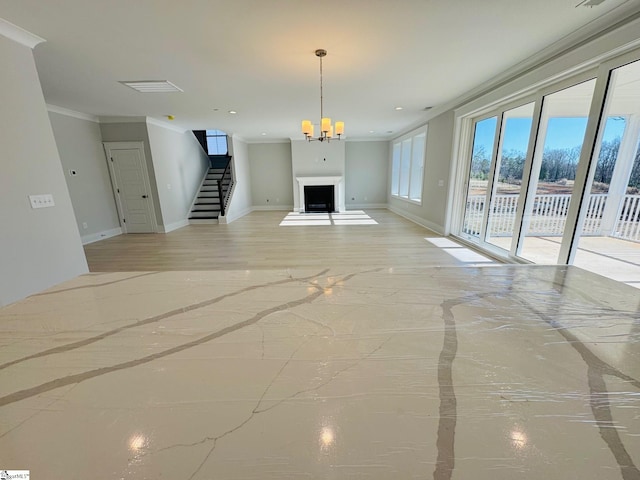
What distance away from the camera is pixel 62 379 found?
564 mm

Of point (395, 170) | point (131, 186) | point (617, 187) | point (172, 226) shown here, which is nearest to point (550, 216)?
point (617, 187)

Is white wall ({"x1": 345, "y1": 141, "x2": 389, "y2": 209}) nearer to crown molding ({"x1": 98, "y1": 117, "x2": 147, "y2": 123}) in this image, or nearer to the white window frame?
the white window frame

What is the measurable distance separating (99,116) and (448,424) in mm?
7437

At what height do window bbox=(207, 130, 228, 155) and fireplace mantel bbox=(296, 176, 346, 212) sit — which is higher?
window bbox=(207, 130, 228, 155)

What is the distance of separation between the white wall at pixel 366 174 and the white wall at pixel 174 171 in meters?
4.92

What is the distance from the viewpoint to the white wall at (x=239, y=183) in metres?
7.52

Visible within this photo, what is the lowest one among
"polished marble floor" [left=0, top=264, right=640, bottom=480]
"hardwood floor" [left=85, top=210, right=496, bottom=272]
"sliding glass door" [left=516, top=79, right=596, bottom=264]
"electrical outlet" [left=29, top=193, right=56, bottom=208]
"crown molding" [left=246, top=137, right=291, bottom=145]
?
"hardwood floor" [left=85, top=210, right=496, bottom=272]

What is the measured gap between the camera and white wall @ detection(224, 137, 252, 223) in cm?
752

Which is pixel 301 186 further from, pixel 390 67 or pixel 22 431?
pixel 22 431

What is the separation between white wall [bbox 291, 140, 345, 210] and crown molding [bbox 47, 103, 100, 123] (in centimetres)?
493

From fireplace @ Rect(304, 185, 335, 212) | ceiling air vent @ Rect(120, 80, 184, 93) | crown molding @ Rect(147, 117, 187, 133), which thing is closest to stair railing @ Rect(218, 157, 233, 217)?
crown molding @ Rect(147, 117, 187, 133)

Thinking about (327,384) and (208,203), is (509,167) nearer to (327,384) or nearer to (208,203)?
(327,384)

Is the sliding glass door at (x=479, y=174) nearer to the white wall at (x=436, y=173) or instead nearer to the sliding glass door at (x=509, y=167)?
the sliding glass door at (x=509, y=167)

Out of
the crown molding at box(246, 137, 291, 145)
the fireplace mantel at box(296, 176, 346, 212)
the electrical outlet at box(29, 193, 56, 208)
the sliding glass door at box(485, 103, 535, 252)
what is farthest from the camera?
the crown molding at box(246, 137, 291, 145)
